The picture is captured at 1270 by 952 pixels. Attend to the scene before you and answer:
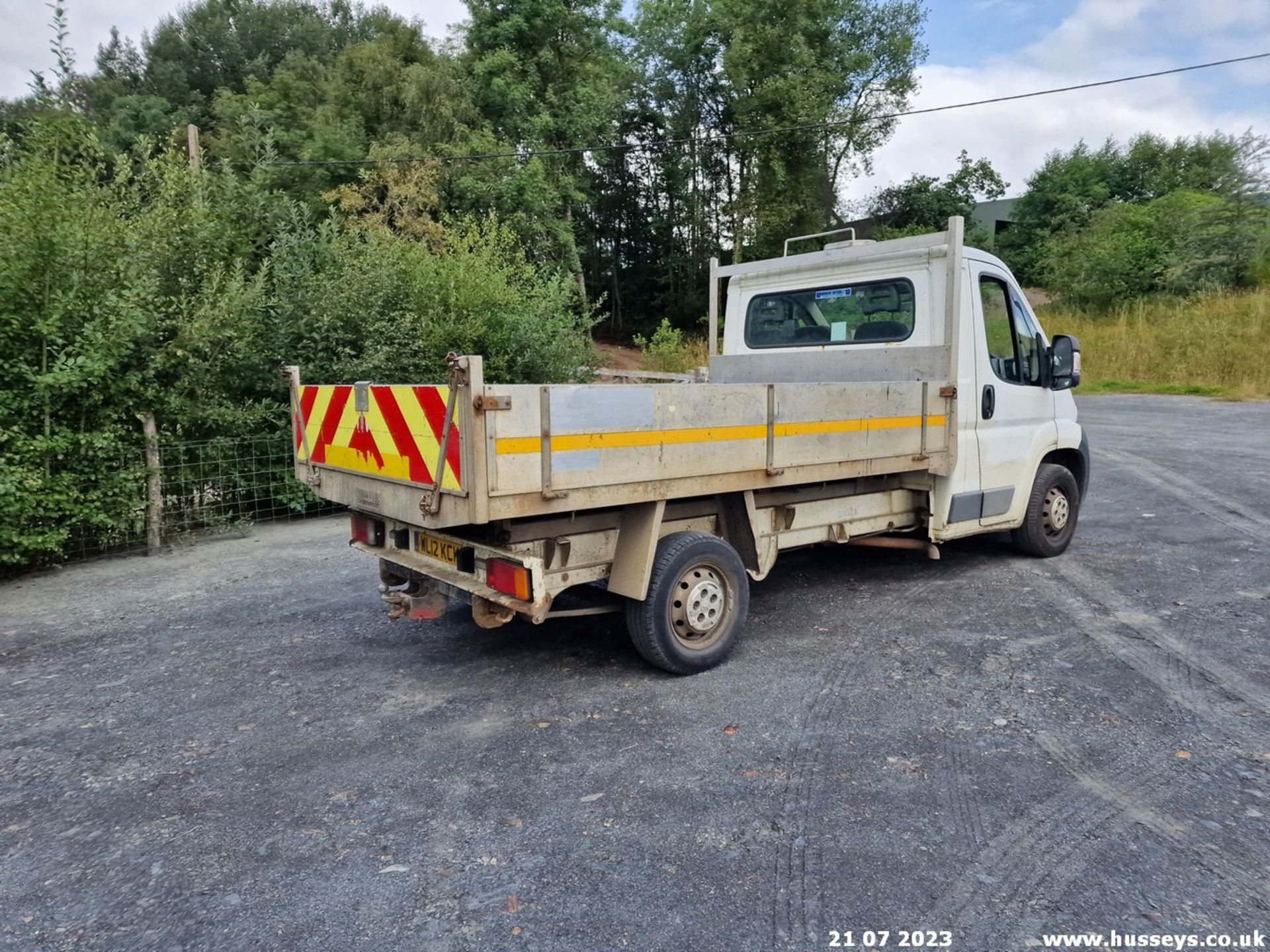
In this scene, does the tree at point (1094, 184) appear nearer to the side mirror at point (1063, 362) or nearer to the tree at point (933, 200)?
the tree at point (933, 200)

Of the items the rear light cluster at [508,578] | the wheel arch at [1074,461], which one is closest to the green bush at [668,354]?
the wheel arch at [1074,461]

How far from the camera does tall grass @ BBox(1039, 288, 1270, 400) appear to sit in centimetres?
1994

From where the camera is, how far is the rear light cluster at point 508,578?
3879mm

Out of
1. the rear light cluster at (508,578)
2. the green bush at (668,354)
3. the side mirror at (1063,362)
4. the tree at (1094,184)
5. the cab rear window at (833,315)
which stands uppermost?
the tree at (1094,184)

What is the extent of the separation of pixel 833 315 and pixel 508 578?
3583 mm

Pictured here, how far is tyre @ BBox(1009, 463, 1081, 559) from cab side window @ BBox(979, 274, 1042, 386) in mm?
801

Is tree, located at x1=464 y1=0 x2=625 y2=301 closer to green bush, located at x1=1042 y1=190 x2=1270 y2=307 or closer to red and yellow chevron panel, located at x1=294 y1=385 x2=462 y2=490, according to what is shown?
green bush, located at x1=1042 y1=190 x2=1270 y2=307

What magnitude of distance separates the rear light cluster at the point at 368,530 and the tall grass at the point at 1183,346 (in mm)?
20270

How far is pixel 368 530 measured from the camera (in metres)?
4.94

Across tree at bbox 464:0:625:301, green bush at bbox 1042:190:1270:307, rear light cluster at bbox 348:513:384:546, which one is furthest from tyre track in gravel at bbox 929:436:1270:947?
green bush at bbox 1042:190:1270:307

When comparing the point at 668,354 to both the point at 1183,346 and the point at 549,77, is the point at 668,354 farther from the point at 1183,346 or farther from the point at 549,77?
the point at 1183,346

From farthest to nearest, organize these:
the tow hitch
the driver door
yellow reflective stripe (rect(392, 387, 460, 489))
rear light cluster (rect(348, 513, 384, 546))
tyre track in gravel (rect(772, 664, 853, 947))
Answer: the driver door < rear light cluster (rect(348, 513, 384, 546)) < the tow hitch < yellow reflective stripe (rect(392, 387, 460, 489)) < tyre track in gravel (rect(772, 664, 853, 947))

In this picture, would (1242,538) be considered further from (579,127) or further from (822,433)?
(579,127)

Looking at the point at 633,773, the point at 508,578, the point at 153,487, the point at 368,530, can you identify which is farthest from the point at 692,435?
the point at 153,487
